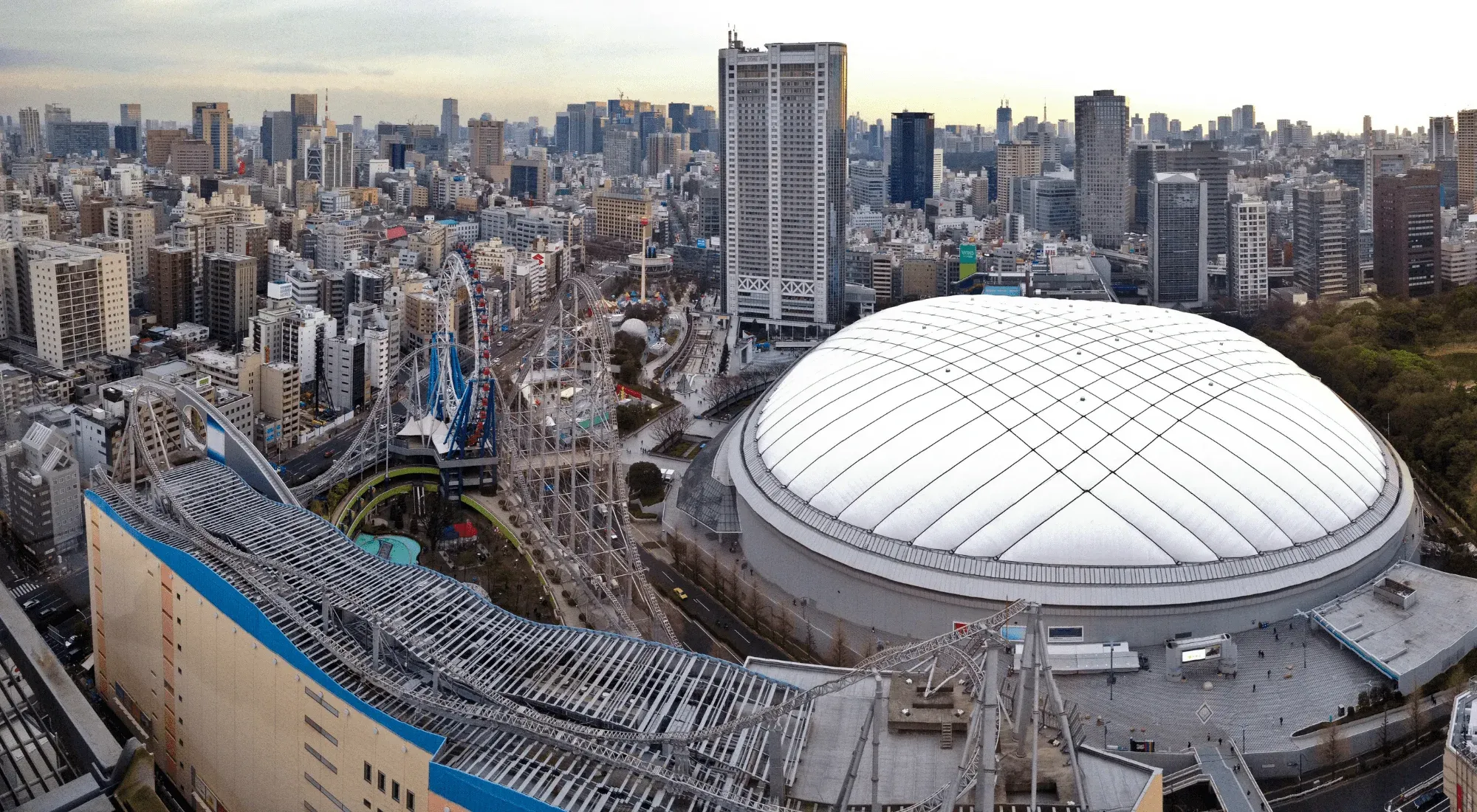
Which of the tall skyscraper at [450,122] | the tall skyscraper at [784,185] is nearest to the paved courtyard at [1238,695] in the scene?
the tall skyscraper at [784,185]

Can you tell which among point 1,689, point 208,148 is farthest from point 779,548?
point 208,148

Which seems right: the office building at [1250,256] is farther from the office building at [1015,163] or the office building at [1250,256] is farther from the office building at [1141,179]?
the office building at [1015,163]

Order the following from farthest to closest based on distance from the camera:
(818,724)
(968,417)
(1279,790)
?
(968,417), (1279,790), (818,724)

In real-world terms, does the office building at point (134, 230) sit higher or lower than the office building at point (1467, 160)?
lower

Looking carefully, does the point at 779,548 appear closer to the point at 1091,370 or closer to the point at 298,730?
the point at 1091,370

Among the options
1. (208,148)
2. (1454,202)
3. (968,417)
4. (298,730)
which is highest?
(208,148)

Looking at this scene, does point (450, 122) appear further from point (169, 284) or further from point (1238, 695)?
point (1238, 695)

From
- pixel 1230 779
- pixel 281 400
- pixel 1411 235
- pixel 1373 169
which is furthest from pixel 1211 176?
pixel 1230 779
